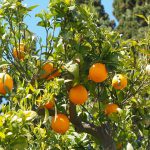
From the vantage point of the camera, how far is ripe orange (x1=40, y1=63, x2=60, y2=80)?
239 cm

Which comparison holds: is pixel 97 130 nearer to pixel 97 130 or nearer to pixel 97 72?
pixel 97 130

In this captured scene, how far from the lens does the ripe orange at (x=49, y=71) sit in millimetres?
2389

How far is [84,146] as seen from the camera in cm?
287

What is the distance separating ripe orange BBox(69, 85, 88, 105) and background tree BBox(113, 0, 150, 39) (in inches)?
467

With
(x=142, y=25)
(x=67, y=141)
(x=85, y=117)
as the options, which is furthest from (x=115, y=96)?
(x=142, y=25)

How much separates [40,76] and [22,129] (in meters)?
0.55

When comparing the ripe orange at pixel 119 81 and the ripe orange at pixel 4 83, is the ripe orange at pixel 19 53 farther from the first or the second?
the ripe orange at pixel 119 81

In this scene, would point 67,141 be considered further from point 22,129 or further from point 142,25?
point 142,25

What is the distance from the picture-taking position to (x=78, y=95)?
→ 228cm

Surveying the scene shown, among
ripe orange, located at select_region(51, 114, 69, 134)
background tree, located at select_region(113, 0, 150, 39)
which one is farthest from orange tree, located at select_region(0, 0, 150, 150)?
background tree, located at select_region(113, 0, 150, 39)

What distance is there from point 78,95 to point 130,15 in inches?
552

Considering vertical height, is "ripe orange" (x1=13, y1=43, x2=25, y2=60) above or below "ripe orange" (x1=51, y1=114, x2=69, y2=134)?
above

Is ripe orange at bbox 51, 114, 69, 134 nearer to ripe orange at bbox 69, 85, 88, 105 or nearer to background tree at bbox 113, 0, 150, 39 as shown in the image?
ripe orange at bbox 69, 85, 88, 105

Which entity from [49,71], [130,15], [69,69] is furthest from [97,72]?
[130,15]
